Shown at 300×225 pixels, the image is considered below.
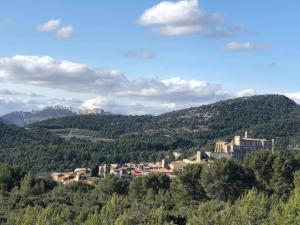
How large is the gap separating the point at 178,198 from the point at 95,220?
18.5 m

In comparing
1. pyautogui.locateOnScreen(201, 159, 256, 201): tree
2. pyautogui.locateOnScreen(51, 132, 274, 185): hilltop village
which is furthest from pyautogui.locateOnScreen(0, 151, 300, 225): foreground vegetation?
pyautogui.locateOnScreen(51, 132, 274, 185): hilltop village

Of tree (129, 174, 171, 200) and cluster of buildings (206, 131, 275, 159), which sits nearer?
tree (129, 174, 171, 200)

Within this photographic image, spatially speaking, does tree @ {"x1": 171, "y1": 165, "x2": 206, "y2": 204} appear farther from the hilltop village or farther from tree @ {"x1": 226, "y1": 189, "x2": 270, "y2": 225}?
the hilltop village

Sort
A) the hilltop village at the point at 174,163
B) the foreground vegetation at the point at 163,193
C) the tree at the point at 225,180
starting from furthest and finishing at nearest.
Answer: the hilltop village at the point at 174,163 → the tree at the point at 225,180 → the foreground vegetation at the point at 163,193

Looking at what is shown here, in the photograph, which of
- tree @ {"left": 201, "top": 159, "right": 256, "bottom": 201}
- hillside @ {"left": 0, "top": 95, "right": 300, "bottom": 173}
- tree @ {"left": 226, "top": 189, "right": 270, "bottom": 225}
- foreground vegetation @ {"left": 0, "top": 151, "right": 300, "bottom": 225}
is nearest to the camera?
tree @ {"left": 226, "top": 189, "right": 270, "bottom": 225}

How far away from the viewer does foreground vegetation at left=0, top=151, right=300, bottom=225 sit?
34.9 metres

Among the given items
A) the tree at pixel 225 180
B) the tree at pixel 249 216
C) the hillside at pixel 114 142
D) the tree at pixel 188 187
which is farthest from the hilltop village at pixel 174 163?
the tree at pixel 249 216

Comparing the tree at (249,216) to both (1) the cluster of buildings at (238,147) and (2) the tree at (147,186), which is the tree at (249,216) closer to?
(2) the tree at (147,186)

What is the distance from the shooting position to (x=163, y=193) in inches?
1981

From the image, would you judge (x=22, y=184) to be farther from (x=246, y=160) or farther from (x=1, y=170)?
(x=246, y=160)

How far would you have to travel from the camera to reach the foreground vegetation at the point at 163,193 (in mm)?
34906

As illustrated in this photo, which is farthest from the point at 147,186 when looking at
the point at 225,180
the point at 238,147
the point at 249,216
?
the point at 238,147

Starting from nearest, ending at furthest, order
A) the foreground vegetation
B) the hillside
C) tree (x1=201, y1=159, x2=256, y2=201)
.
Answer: the foreground vegetation < tree (x1=201, y1=159, x2=256, y2=201) < the hillside

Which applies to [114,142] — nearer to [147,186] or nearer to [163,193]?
[147,186]
